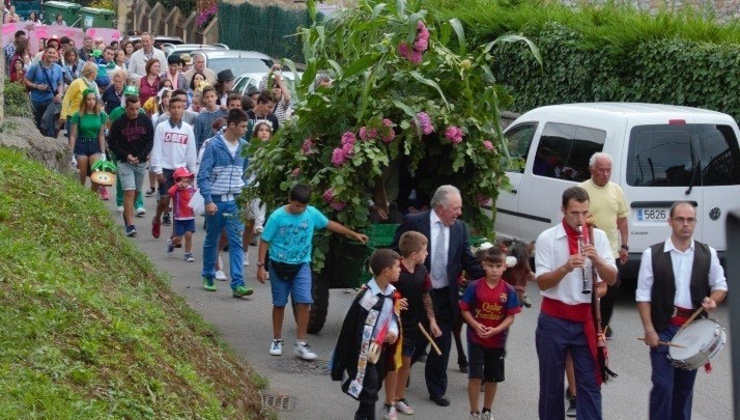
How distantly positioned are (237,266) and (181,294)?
2.06 ft

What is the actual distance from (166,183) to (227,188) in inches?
111

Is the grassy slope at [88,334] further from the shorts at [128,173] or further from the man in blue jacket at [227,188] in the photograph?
the shorts at [128,173]

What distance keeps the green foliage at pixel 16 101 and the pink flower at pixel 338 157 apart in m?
8.53

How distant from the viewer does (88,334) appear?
717 centimetres

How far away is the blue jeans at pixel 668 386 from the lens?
321 inches

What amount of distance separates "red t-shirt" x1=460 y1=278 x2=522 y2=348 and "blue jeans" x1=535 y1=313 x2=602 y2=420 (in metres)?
0.67

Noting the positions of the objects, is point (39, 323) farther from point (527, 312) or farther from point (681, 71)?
point (681, 71)

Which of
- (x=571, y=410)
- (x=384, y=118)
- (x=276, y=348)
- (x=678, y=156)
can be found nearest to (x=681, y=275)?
(x=571, y=410)

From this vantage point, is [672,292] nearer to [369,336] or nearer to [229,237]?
[369,336]

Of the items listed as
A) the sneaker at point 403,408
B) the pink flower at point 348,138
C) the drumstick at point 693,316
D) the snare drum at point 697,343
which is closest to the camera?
the snare drum at point 697,343

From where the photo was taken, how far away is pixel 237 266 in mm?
13008

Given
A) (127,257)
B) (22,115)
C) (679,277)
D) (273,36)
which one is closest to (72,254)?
(127,257)

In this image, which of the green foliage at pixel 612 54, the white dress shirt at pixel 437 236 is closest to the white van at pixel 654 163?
the white dress shirt at pixel 437 236

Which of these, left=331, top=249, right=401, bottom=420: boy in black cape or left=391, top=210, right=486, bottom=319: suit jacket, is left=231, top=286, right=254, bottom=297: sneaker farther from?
left=331, top=249, right=401, bottom=420: boy in black cape
